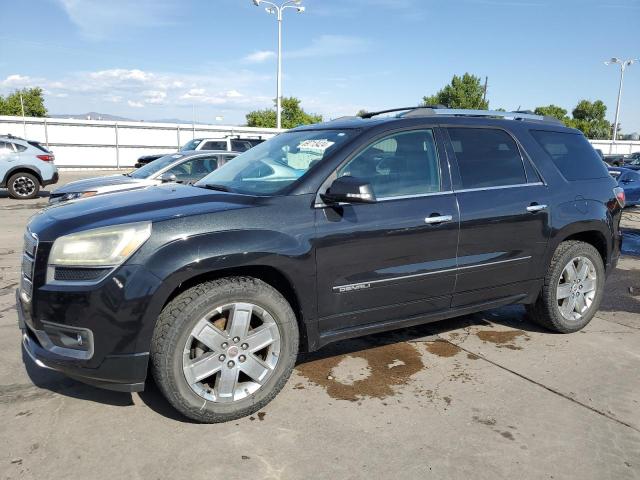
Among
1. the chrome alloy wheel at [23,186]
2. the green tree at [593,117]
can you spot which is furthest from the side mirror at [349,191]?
the green tree at [593,117]

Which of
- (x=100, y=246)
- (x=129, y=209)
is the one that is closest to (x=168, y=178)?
(x=129, y=209)

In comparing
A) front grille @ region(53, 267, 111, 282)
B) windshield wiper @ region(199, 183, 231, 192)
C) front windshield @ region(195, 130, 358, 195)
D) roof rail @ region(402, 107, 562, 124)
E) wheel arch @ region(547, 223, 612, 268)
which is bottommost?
wheel arch @ region(547, 223, 612, 268)

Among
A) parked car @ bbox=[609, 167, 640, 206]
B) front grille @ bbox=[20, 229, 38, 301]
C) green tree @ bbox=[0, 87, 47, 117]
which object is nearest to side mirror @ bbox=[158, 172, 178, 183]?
front grille @ bbox=[20, 229, 38, 301]

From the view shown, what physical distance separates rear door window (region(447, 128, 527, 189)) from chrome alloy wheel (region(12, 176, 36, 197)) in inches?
559

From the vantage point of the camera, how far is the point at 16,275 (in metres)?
6.16

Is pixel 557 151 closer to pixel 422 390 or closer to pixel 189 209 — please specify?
pixel 422 390

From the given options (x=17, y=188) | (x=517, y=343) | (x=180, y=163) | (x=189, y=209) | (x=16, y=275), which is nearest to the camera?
(x=189, y=209)

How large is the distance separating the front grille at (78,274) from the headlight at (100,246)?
0.03 meters

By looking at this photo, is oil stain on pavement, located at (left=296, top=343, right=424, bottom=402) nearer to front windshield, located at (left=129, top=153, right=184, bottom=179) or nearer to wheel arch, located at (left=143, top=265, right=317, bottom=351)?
wheel arch, located at (left=143, top=265, right=317, bottom=351)

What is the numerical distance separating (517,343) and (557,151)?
1645 mm

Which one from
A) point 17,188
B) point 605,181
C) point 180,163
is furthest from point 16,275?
point 17,188

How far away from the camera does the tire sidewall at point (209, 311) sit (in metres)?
2.77

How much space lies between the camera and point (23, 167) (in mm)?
14516

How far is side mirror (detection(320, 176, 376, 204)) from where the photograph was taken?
307 cm
